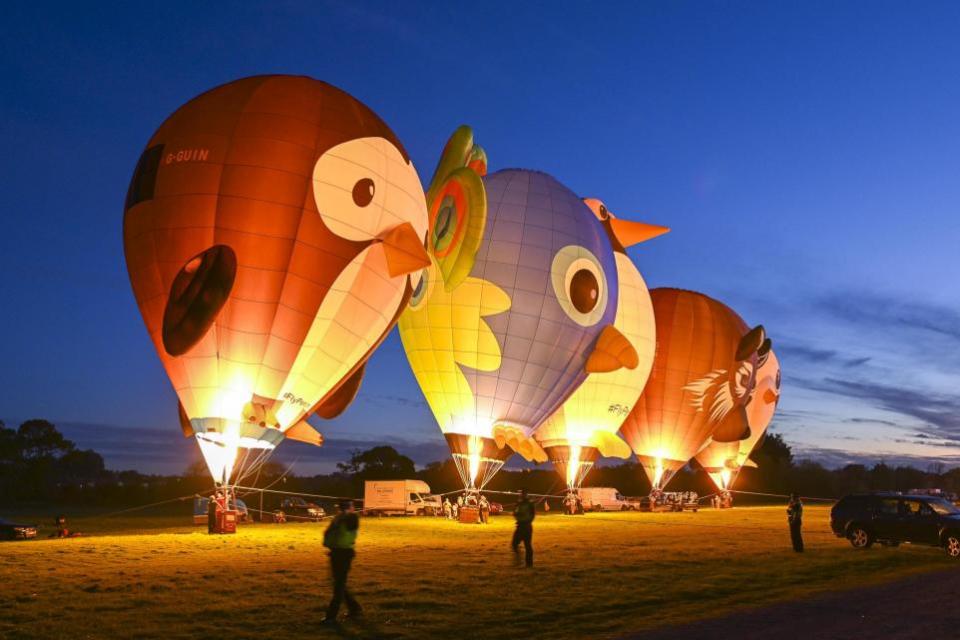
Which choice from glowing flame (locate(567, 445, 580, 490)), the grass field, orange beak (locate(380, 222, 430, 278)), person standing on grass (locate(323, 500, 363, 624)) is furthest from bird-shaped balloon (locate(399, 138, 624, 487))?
person standing on grass (locate(323, 500, 363, 624))

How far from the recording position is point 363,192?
66.8 ft

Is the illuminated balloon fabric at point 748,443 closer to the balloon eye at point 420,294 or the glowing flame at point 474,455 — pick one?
the glowing flame at point 474,455

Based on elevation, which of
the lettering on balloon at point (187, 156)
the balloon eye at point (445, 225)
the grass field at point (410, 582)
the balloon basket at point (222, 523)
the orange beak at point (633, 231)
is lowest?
the grass field at point (410, 582)

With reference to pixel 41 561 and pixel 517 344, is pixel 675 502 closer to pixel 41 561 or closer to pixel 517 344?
pixel 517 344

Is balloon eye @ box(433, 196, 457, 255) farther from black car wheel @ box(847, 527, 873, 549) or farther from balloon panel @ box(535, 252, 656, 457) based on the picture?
black car wheel @ box(847, 527, 873, 549)

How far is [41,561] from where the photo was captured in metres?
13.9

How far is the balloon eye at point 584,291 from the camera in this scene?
29.0 meters

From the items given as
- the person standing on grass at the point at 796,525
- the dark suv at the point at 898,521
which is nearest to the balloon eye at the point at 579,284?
the dark suv at the point at 898,521

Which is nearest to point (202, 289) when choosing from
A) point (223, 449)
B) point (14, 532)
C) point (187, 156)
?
point (187, 156)

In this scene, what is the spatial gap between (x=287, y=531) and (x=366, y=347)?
15.3 feet

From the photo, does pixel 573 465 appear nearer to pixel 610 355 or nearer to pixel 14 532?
pixel 610 355

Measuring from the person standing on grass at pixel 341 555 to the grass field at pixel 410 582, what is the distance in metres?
0.19

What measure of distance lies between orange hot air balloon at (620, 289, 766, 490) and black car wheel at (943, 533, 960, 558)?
2239cm

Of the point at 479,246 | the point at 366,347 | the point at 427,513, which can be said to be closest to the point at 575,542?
the point at 366,347
